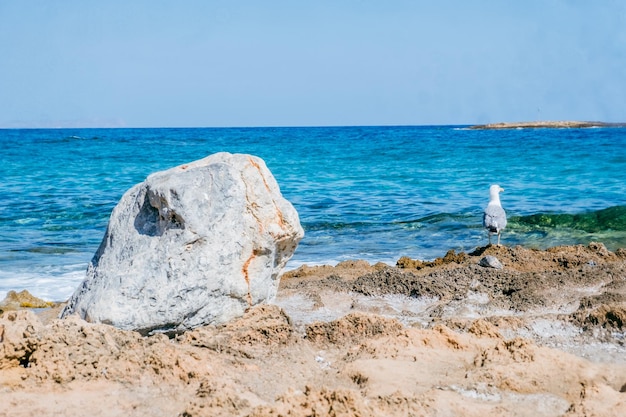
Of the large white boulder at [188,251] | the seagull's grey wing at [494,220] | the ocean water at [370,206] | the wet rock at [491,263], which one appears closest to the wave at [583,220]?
the ocean water at [370,206]

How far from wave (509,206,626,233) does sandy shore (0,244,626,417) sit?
7.17m

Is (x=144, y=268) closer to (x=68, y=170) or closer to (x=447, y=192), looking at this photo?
(x=447, y=192)

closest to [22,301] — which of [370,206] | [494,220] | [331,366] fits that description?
[331,366]

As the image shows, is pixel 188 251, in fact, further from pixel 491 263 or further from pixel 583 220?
pixel 583 220

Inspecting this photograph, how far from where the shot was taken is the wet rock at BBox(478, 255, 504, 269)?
307 inches

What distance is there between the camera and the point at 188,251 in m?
4.90

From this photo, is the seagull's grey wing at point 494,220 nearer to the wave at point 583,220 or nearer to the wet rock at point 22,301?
the wave at point 583,220

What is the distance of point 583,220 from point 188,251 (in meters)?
10.3

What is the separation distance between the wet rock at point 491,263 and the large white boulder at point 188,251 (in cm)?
334

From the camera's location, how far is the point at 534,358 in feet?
13.6

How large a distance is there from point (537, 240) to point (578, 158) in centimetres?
1792

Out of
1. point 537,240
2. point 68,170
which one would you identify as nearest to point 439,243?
point 537,240

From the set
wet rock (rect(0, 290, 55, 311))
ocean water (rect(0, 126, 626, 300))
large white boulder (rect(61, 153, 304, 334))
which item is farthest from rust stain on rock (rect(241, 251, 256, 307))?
ocean water (rect(0, 126, 626, 300))

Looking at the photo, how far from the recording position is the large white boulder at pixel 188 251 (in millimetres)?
4789
